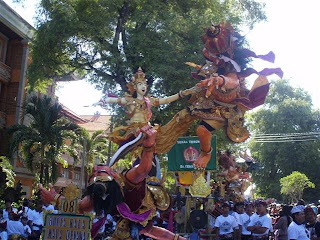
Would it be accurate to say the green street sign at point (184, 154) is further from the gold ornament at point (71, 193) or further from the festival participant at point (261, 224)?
the gold ornament at point (71, 193)

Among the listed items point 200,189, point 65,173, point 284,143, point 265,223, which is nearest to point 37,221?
point 200,189

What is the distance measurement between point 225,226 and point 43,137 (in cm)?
1186

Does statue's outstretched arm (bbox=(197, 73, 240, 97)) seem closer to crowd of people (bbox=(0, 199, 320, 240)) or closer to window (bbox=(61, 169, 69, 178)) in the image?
crowd of people (bbox=(0, 199, 320, 240))

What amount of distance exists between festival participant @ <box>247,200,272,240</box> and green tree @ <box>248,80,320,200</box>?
26169 mm

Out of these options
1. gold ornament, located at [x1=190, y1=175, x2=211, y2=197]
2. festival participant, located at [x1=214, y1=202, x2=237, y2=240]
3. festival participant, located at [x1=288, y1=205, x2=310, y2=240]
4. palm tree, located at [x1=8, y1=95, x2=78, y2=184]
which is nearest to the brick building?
palm tree, located at [x1=8, y1=95, x2=78, y2=184]

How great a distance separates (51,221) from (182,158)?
9733 millimetres

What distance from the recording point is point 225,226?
820cm

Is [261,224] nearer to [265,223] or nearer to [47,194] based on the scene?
[265,223]

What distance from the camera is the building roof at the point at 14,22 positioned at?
65.2 ft

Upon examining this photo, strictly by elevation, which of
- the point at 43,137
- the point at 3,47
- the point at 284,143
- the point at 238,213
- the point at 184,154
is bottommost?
the point at 238,213

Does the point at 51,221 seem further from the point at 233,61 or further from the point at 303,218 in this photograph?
the point at 233,61

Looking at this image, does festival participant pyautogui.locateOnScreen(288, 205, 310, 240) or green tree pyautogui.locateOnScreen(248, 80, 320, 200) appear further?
green tree pyautogui.locateOnScreen(248, 80, 320, 200)

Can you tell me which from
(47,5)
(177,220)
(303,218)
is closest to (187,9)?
(47,5)

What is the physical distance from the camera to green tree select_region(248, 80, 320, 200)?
1313 inches
